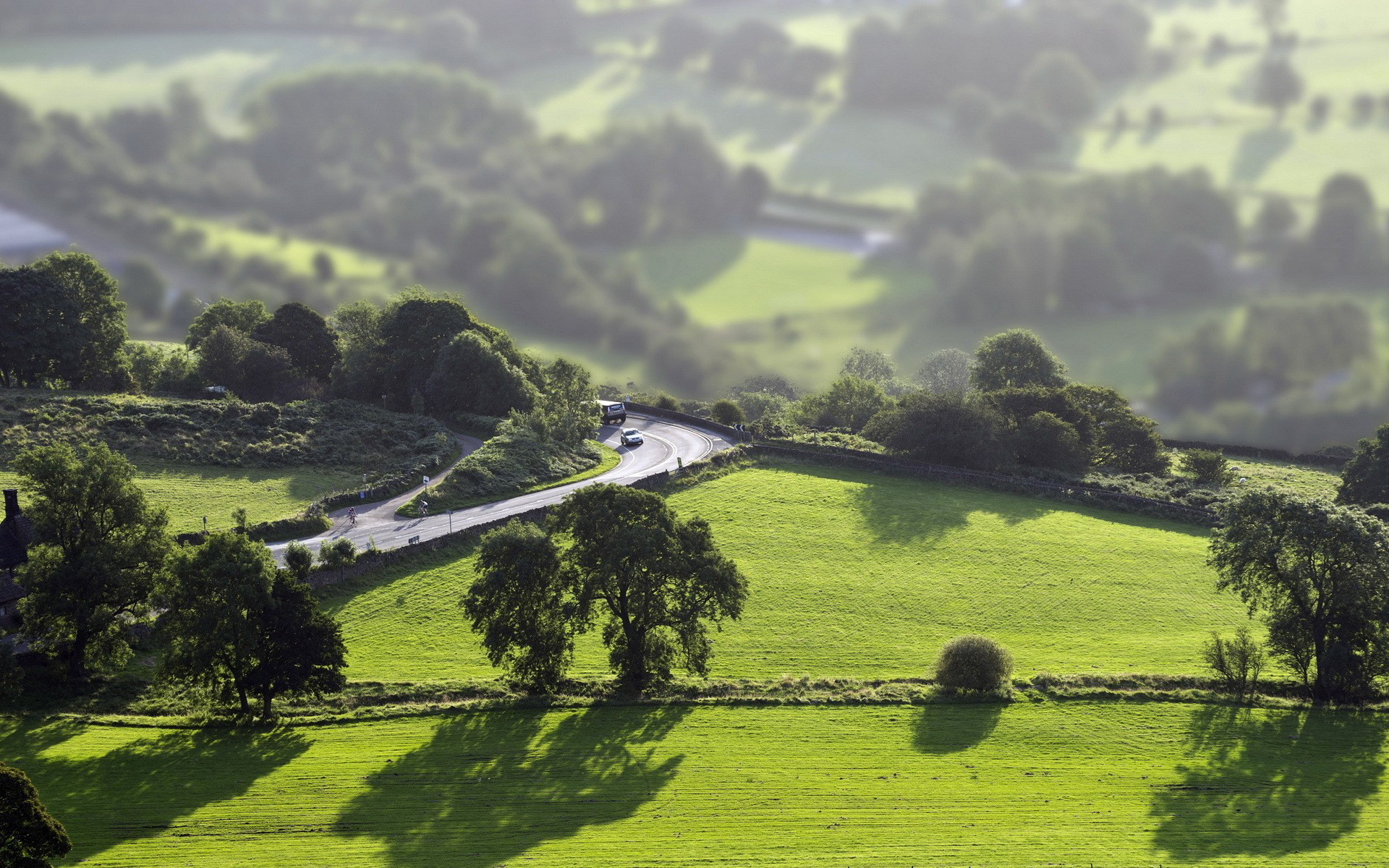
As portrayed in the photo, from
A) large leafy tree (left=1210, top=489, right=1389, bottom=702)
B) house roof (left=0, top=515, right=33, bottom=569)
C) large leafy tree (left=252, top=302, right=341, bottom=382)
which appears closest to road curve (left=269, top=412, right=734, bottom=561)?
house roof (left=0, top=515, right=33, bottom=569)

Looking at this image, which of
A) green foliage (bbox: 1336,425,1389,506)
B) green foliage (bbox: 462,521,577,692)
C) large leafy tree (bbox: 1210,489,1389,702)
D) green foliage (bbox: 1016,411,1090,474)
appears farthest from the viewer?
green foliage (bbox: 1016,411,1090,474)

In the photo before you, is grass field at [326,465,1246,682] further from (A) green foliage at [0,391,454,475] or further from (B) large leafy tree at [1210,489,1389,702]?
(A) green foliage at [0,391,454,475]

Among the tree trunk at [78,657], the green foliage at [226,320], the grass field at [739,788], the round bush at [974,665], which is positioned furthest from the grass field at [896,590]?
the green foliage at [226,320]

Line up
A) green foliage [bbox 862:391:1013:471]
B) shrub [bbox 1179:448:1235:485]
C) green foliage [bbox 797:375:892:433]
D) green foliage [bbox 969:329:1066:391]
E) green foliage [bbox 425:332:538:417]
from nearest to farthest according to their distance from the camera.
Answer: green foliage [bbox 862:391:1013:471], shrub [bbox 1179:448:1235:485], green foliage [bbox 425:332:538:417], green foliage [bbox 797:375:892:433], green foliage [bbox 969:329:1066:391]

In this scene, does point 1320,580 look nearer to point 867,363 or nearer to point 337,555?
point 337,555

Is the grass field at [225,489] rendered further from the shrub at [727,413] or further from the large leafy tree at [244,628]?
the shrub at [727,413]

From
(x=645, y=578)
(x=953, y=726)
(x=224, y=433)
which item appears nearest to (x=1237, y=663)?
(x=953, y=726)

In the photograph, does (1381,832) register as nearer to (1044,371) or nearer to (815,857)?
(815,857)
